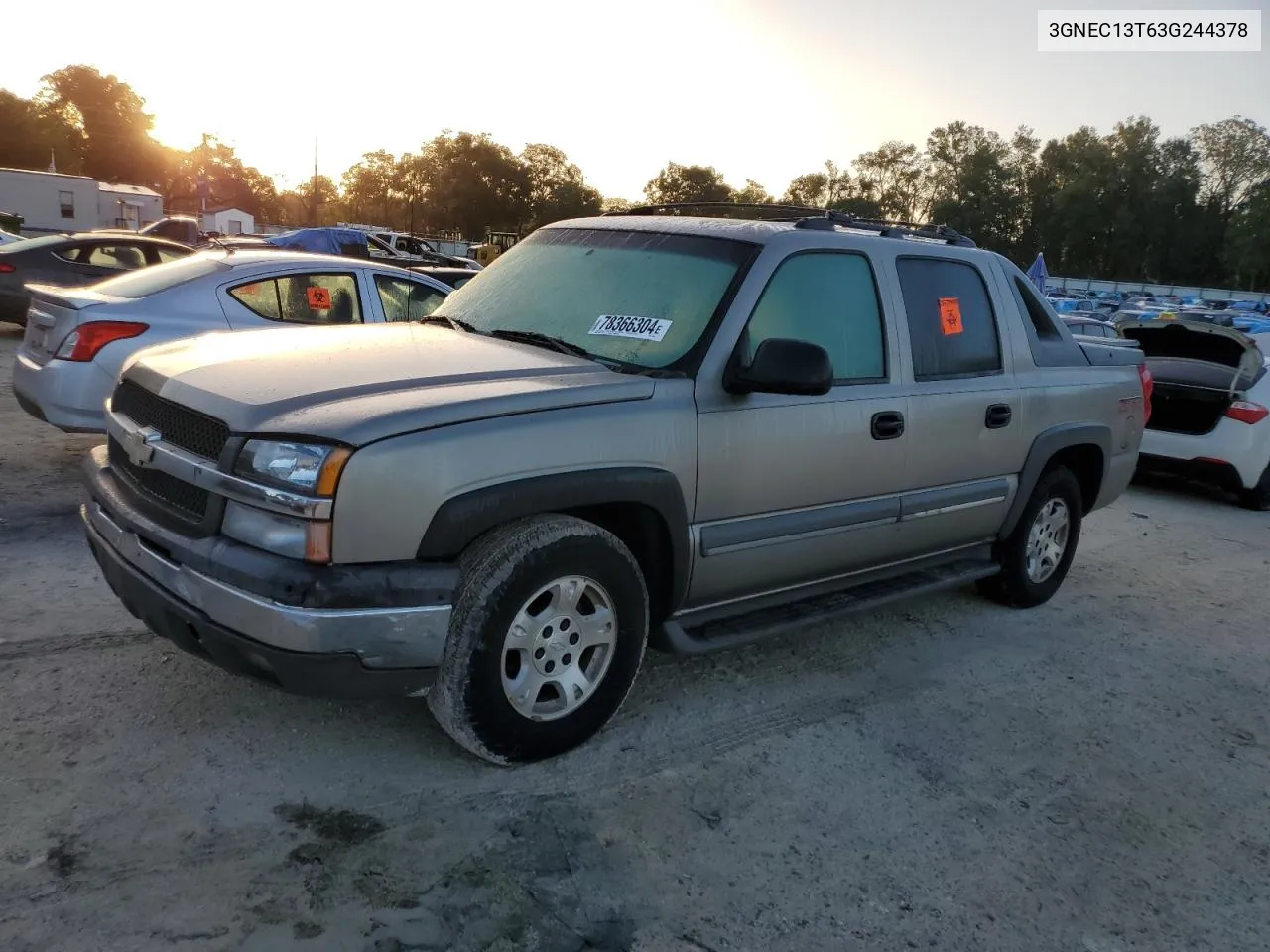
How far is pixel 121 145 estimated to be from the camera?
93.9 meters

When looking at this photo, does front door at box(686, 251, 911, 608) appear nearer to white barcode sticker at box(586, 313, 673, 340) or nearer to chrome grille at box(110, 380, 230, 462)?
white barcode sticker at box(586, 313, 673, 340)

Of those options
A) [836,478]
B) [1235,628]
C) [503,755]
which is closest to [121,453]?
[503,755]

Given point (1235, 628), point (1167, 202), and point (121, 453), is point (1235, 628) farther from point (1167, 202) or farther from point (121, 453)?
point (1167, 202)

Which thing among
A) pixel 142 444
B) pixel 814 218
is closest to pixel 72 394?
pixel 142 444

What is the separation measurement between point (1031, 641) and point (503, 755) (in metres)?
3.01

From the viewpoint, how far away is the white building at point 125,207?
2115 inches

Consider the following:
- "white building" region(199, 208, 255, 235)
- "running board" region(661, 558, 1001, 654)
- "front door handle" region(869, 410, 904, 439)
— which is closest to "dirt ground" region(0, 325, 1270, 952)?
"running board" region(661, 558, 1001, 654)

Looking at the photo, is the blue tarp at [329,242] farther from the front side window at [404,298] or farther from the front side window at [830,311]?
the front side window at [830,311]

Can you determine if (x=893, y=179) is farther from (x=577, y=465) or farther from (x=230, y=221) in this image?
(x=577, y=465)

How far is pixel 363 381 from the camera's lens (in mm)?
3094

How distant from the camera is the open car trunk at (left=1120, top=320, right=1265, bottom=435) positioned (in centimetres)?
865

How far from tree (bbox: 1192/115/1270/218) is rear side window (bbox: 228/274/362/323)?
10759 cm

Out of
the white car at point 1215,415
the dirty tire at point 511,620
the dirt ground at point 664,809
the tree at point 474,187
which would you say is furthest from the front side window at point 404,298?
the tree at point 474,187

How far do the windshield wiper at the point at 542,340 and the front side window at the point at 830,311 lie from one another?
0.63 m
